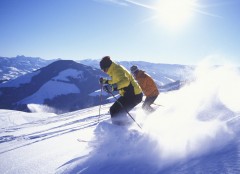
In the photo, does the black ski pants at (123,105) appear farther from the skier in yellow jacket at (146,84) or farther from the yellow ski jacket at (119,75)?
the skier in yellow jacket at (146,84)

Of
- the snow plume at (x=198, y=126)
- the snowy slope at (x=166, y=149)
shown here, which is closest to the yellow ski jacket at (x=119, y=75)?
the snowy slope at (x=166, y=149)

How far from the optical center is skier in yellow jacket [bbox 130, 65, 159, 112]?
10297mm

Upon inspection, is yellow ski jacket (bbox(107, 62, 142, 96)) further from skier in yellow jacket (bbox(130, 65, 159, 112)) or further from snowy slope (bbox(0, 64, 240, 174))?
skier in yellow jacket (bbox(130, 65, 159, 112))

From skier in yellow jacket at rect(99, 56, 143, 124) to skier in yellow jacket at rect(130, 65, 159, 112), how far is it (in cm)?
244

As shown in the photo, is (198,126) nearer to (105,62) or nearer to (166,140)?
(166,140)

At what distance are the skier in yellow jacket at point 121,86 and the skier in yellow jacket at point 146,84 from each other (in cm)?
244

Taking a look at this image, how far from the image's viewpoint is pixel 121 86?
288 inches

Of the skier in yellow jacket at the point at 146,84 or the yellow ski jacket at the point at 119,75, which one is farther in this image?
the skier in yellow jacket at the point at 146,84

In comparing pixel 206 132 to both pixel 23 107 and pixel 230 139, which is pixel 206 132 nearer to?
pixel 230 139

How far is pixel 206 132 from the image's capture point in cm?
484

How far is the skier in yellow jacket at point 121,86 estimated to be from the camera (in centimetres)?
725

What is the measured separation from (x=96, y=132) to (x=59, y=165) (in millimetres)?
1651

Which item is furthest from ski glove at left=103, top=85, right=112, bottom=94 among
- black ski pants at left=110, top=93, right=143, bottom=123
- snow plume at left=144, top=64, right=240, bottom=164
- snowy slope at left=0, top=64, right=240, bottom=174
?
snow plume at left=144, top=64, right=240, bottom=164

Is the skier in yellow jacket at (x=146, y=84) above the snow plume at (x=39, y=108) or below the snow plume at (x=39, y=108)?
above
